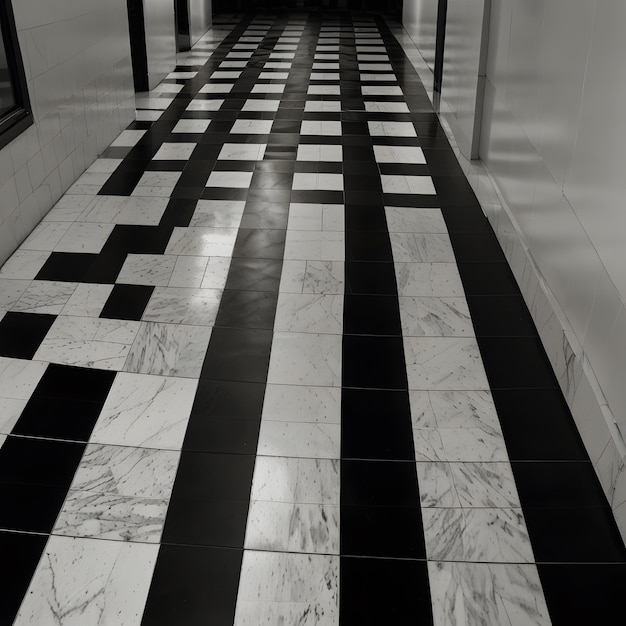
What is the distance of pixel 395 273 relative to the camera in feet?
11.9

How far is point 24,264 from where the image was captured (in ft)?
11.9

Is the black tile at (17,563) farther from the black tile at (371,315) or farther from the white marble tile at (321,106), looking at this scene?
the white marble tile at (321,106)

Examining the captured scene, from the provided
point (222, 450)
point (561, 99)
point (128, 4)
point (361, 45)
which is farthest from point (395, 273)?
point (361, 45)

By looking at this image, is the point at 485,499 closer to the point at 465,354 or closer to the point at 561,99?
the point at 465,354

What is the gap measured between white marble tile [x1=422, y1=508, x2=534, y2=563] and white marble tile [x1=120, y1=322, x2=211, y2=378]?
3.63 ft

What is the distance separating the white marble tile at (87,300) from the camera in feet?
10.6

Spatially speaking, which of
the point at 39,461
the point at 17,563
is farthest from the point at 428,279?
the point at 17,563

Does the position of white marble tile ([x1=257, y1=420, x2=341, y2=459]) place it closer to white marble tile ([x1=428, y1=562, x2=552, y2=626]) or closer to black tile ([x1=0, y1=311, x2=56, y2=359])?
white marble tile ([x1=428, y1=562, x2=552, y2=626])

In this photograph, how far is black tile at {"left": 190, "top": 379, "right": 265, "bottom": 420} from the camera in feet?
8.52

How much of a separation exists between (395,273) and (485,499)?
158 cm

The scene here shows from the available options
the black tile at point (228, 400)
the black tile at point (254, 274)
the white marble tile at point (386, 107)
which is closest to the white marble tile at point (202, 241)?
the black tile at point (254, 274)

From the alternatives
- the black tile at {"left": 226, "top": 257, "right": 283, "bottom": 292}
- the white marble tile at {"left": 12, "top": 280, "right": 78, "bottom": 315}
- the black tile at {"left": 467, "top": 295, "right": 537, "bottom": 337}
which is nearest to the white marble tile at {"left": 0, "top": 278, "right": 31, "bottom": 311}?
the white marble tile at {"left": 12, "top": 280, "right": 78, "bottom": 315}

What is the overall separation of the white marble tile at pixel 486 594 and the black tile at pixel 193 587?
1.73ft

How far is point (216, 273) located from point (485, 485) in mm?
1782
